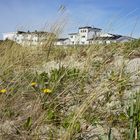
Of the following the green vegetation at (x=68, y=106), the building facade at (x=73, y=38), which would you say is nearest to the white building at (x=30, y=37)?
the building facade at (x=73, y=38)

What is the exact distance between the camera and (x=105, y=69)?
345 cm

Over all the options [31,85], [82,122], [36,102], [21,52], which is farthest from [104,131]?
[21,52]

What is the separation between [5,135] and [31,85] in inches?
34.2

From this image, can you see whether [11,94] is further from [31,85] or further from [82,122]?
[82,122]

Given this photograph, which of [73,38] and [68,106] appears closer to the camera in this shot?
[68,106]

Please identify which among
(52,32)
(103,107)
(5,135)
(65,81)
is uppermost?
(52,32)

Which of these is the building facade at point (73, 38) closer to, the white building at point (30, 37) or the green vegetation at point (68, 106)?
the white building at point (30, 37)

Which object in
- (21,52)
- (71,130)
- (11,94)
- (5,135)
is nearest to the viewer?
(71,130)

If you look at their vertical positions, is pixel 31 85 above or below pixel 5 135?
above

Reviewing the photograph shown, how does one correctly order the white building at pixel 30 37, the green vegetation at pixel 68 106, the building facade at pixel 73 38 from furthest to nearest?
the white building at pixel 30 37, the building facade at pixel 73 38, the green vegetation at pixel 68 106

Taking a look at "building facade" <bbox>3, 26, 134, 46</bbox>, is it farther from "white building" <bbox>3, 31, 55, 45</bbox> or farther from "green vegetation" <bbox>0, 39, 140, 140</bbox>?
"green vegetation" <bbox>0, 39, 140, 140</bbox>

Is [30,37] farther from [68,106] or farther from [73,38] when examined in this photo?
[68,106]

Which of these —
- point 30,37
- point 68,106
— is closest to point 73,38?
point 30,37

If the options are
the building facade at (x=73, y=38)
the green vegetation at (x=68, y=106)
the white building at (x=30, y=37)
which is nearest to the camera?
the green vegetation at (x=68, y=106)
